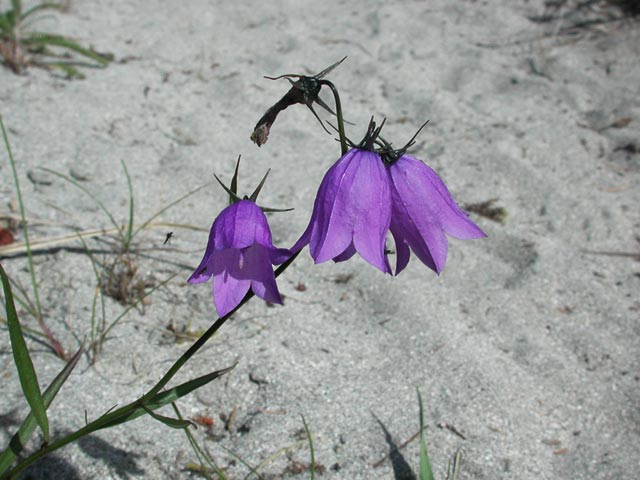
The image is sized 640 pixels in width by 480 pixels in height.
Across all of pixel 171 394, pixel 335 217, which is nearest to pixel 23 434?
pixel 171 394

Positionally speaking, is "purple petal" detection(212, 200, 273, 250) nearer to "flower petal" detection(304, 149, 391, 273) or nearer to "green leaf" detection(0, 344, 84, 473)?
"flower petal" detection(304, 149, 391, 273)

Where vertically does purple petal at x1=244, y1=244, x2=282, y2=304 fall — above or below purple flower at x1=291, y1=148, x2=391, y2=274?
below

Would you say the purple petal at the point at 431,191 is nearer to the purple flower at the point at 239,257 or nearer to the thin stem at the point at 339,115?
the thin stem at the point at 339,115

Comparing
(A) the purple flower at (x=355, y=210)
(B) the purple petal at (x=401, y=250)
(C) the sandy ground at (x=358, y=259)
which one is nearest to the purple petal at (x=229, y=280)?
(A) the purple flower at (x=355, y=210)

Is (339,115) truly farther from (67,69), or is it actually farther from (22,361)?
(67,69)

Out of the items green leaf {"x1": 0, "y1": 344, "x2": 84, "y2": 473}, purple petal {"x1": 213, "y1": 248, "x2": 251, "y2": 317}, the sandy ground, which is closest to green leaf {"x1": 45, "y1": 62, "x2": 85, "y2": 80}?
the sandy ground

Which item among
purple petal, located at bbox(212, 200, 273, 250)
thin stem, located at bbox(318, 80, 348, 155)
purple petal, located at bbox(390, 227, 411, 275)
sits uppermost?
thin stem, located at bbox(318, 80, 348, 155)
